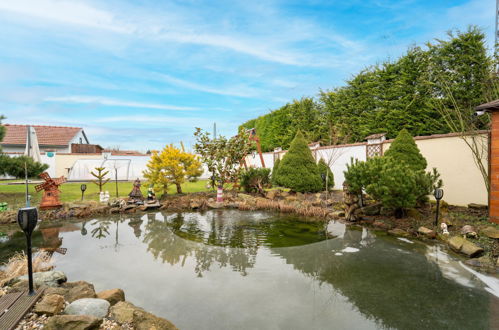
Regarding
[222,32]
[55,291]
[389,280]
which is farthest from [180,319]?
[222,32]

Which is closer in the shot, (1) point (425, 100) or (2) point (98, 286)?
(2) point (98, 286)

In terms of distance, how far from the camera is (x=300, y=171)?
1127 cm

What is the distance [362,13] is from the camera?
327 inches

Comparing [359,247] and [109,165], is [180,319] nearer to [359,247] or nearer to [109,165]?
[359,247]

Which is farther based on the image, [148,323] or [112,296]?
[112,296]

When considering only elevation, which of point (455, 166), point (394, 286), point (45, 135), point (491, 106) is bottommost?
point (394, 286)

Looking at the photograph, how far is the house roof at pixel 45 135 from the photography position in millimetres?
24469

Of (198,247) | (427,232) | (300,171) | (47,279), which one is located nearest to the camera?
(47,279)

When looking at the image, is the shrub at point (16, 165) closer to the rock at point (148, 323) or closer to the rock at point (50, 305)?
the rock at point (50, 305)

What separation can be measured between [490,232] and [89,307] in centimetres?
703

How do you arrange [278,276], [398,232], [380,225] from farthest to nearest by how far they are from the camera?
[380,225] → [398,232] → [278,276]

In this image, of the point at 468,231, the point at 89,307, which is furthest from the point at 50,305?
the point at 468,231

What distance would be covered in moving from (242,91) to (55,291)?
1152 centimetres

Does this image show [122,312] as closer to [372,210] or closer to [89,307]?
[89,307]
